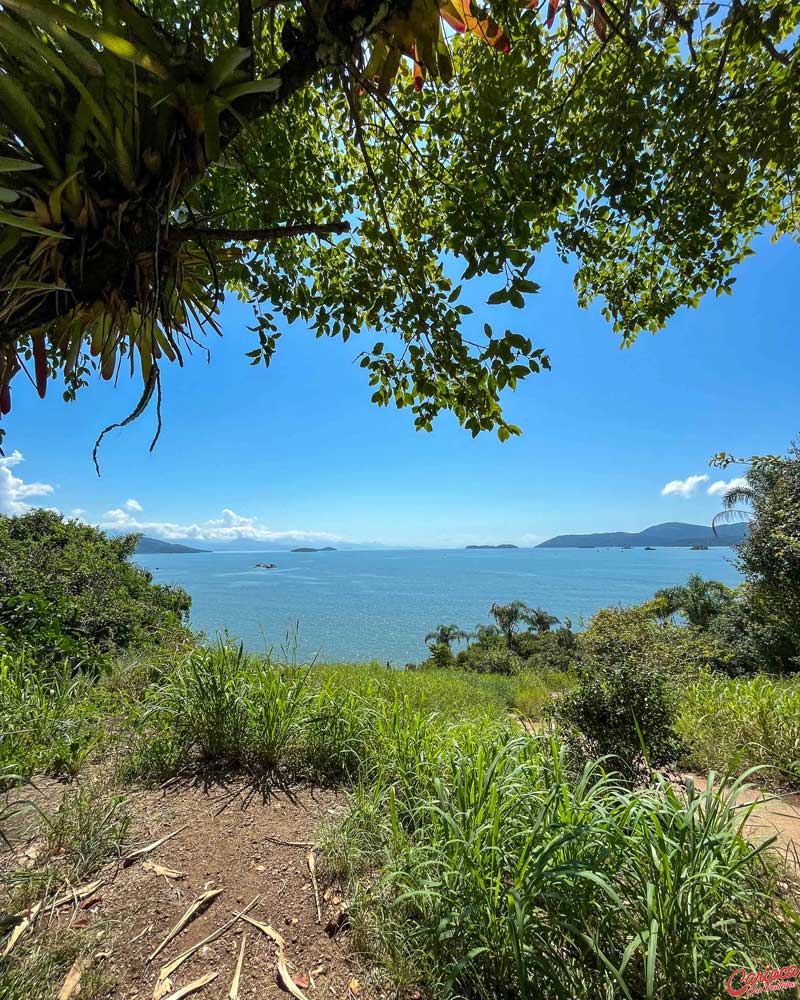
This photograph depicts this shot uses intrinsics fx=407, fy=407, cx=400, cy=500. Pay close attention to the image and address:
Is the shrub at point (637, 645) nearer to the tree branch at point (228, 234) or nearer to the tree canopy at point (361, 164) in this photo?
the tree canopy at point (361, 164)

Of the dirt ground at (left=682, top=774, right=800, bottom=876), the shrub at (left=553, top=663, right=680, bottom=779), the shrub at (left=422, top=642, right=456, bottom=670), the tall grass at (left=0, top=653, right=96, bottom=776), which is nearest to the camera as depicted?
the tall grass at (left=0, top=653, right=96, bottom=776)

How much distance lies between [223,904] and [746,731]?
4.95m

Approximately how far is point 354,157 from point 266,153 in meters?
0.69

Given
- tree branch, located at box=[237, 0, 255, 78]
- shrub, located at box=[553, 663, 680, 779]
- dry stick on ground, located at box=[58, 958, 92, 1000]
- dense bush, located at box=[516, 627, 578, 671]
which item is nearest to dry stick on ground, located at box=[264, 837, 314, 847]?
dry stick on ground, located at box=[58, 958, 92, 1000]

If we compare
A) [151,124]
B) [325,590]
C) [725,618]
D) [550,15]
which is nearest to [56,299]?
[151,124]

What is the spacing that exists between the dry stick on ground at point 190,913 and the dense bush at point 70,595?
3.03 meters

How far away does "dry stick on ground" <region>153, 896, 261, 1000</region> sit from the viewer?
1138 millimetres

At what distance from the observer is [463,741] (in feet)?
8.00

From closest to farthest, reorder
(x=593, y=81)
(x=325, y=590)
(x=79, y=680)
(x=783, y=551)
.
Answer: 1. (x=593, y=81)
2. (x=79, y=680)
3. (x=783, y=551)
4. (x=325, y=590)

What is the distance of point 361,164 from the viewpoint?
2625 millimetres

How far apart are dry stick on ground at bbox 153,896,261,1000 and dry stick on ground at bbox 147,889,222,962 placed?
0.21 ft

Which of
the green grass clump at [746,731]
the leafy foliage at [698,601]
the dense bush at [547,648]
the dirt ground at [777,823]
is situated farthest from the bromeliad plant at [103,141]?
the leafy foliage at [698,601]

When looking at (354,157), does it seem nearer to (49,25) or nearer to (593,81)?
(593,81)

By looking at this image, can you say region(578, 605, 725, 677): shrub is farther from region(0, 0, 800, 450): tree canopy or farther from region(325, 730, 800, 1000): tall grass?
region(0, 0, 800, 450): tree canopy
